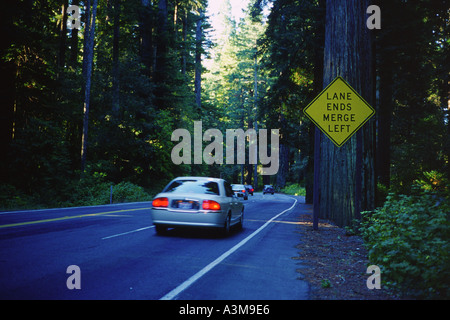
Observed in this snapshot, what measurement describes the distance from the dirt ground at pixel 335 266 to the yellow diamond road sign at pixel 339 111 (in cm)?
289

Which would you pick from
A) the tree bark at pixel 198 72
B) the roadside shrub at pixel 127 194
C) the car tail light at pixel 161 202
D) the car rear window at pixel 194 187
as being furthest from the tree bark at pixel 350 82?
the tree bark at pixel 198 72

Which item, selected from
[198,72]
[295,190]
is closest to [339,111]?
[198,72]

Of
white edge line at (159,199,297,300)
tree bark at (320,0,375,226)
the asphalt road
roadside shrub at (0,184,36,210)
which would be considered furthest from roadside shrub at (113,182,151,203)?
white edge line at (159,199,297,300)

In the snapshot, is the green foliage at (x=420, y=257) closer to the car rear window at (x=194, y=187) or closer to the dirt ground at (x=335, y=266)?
the dirt ground at (x=335, y=266)

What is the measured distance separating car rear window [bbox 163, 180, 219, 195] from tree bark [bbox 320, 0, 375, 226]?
4.39m

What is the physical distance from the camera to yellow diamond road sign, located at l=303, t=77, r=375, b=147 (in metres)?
10.2

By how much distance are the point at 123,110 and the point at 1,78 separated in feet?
34.3

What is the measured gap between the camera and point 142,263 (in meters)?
6.79

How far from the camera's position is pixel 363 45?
11594 mm

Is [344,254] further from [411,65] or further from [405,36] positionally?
[411,65]

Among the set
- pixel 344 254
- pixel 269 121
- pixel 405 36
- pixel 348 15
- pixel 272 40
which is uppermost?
pixel 272 40

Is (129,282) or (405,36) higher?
(405,36)

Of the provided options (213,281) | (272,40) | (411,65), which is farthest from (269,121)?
(213,281)

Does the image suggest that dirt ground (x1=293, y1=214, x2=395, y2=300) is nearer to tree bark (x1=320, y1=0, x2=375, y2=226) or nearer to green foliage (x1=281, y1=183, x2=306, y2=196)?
tree bark (x1=320, y1=0, x2=375, y2=226)
